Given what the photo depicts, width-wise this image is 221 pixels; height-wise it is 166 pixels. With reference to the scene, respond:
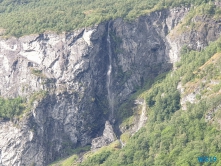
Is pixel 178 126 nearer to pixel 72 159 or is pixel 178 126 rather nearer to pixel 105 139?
pixel 105 139

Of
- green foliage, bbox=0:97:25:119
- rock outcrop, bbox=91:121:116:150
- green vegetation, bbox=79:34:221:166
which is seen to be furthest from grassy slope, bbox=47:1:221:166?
green foliage, bbox=0:97:25:119

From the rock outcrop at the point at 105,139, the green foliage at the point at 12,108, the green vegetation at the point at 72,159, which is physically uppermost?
the green foliage at the point at 12,108

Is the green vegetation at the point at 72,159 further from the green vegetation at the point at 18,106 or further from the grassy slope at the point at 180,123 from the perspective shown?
the green vegetation at the point at 18,106

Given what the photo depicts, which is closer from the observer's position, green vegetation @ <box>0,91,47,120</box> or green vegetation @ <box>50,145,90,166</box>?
green vegetation @ <box>50,145,90,166</box>

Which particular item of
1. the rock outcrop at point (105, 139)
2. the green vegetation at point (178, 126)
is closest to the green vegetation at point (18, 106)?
the rock outcrop at point (105, 139)

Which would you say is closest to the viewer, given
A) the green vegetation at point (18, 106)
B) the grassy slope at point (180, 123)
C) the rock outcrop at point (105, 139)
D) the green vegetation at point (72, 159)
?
the grassy slope at point (180, 123)

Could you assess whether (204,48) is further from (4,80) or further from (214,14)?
(4,80)

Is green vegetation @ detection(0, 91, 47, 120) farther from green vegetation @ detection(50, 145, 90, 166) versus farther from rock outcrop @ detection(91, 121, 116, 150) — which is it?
rock outcrop @ detection(91, 121, 116, 150)

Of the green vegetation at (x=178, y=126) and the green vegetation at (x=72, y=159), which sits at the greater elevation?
the green vegetation at (x=178, y=126)
